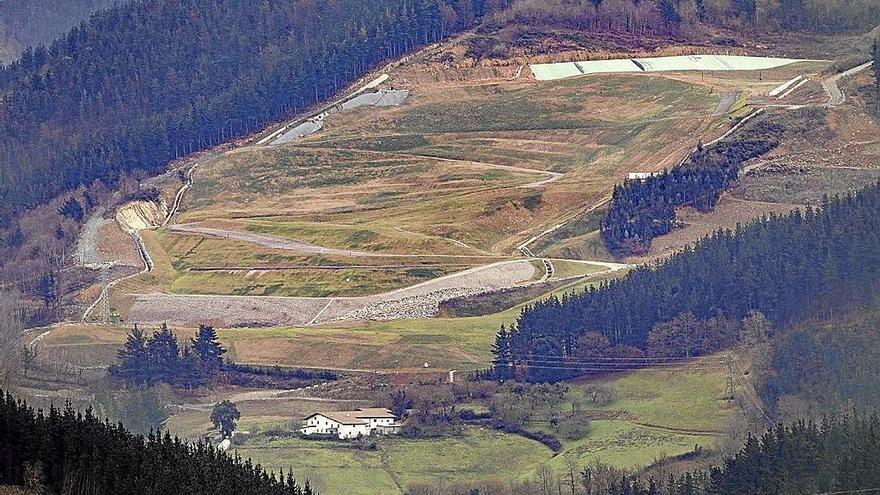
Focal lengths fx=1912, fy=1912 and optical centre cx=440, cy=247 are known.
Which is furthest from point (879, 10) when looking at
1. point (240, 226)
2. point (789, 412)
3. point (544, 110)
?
point (789, 412)

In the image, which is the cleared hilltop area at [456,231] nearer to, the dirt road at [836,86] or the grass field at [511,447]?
the grass field at [511,447]

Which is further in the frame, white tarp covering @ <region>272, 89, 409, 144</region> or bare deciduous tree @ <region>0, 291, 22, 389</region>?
white tarp covering @ <region>272, 89, 409, 144</region>

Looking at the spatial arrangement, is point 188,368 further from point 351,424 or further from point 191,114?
point 191,114

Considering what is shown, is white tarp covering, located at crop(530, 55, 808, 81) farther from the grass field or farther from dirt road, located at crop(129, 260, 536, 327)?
the grass field

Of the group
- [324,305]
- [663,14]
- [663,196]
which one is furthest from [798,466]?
[663,14]

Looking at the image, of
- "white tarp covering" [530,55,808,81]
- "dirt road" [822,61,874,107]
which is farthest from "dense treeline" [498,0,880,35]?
"dirt road" [822,61,874,107]

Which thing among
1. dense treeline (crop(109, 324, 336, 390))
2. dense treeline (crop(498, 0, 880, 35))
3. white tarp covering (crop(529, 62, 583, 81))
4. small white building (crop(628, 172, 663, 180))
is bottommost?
dense treeline (crop(109, 324, 336, 390))
